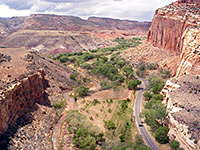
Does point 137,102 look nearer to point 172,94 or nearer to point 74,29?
point 172,94

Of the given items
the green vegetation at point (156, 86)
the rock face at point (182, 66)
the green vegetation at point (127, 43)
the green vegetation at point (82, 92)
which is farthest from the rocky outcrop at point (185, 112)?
the green vegetation at point (127, 43)

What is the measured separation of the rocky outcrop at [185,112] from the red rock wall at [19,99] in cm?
2639

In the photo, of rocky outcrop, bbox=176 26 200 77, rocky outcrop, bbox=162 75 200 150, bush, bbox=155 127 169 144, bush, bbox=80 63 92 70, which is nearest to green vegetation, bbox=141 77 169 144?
bush, bbox=155 127 169 144

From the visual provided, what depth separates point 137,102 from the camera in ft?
152

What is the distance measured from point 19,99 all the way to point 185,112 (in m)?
29.3

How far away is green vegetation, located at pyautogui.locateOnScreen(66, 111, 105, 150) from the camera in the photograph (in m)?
31.3

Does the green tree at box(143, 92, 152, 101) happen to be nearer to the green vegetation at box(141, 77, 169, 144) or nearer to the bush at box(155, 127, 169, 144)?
the green vegetation at box(141, 77, 169, 144)

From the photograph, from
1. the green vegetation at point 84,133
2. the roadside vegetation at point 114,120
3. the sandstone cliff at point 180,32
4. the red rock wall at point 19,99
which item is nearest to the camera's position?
the red rock wall at point 19,99

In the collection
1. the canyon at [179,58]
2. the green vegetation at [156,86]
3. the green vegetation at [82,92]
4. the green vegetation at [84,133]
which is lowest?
the green vegetation at [84,133]

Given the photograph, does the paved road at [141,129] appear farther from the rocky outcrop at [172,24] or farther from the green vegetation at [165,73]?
the rocky outcrop at [172,24]

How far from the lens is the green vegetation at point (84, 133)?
31.3 meters

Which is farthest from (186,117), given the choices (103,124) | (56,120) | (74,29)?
(74,29)

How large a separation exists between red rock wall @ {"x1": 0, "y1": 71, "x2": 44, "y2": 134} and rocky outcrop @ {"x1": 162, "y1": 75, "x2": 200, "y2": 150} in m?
Result: 26.4

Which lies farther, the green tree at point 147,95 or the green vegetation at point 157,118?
the green tree at point 147,95
